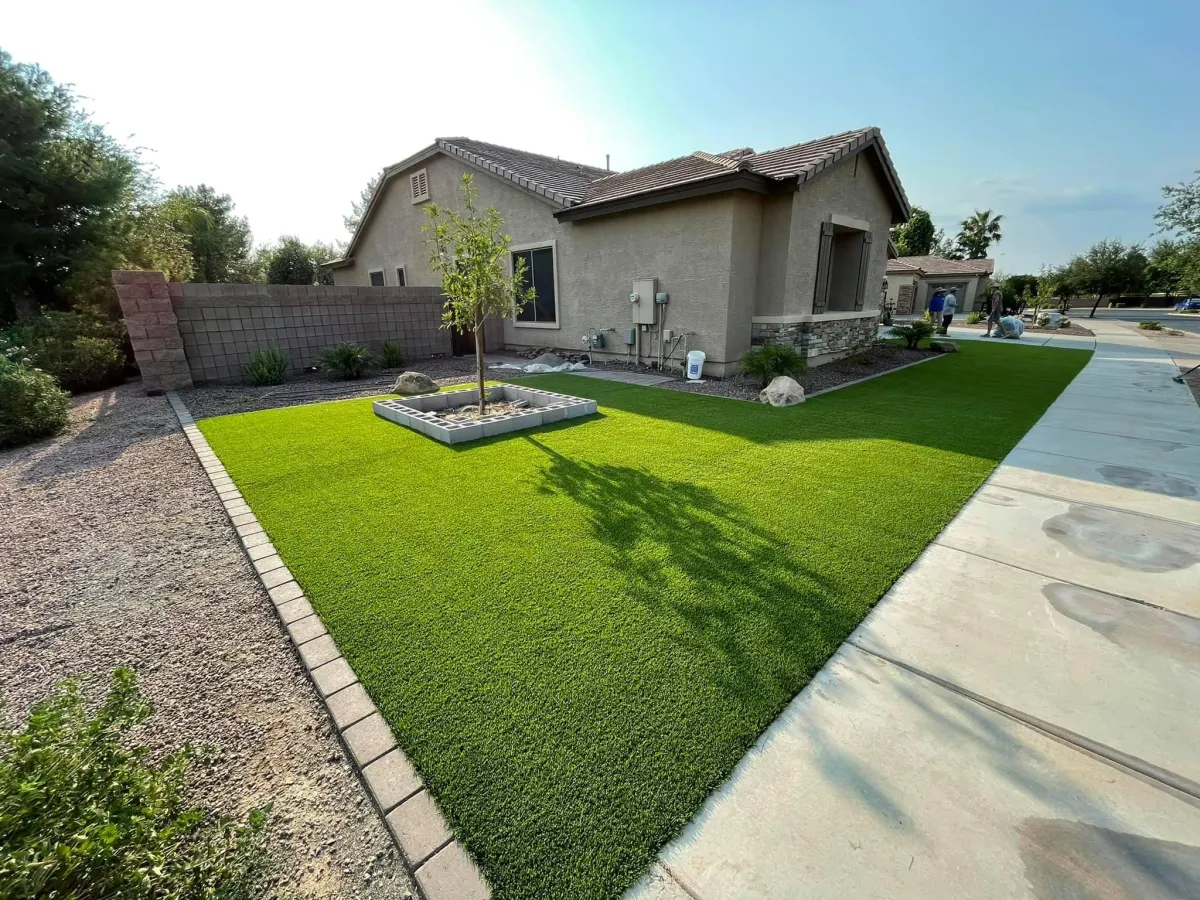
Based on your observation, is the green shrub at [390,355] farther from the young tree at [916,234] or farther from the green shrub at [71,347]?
the young tree at [916,234]

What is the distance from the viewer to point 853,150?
9.14 metres

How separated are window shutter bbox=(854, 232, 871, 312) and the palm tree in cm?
4838

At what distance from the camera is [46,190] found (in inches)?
436

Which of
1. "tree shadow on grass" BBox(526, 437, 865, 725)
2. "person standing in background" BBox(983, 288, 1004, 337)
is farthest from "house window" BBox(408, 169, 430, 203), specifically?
"person standing in background" BBox(983, 288, 1004, 337)

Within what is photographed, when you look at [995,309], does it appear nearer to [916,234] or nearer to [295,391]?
[295,391]

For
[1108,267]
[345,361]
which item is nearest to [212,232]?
[345,361]

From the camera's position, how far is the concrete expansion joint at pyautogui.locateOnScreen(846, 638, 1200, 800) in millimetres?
1719

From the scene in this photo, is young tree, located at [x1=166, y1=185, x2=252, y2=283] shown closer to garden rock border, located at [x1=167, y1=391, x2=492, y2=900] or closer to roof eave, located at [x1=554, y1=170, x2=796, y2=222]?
roof eave, located at [x1=554, y1=170, x2=796, y2=222]

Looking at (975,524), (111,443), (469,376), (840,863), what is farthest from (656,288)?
(840,863)

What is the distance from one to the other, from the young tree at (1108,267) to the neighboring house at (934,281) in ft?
25.6

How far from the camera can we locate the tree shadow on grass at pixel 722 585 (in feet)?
7.33

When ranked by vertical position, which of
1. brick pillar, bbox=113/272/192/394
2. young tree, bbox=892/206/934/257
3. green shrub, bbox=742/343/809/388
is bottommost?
green shrub, bbox=742/343/809/388

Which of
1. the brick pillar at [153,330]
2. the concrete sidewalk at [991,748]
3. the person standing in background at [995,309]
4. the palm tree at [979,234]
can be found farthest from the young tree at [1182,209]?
the palm tree at [979,234]

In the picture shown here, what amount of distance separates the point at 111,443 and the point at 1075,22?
1456 cm
